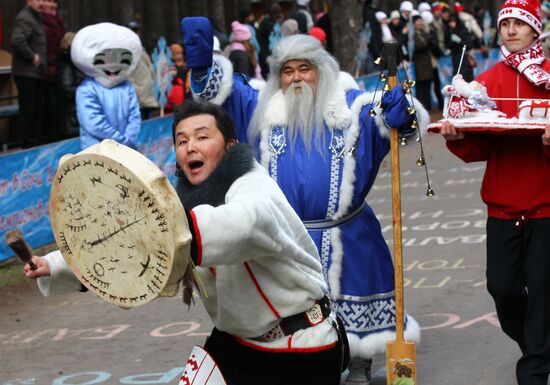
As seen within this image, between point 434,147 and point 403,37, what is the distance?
5.25 metres

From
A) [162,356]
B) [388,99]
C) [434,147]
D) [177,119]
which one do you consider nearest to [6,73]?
[434,147]

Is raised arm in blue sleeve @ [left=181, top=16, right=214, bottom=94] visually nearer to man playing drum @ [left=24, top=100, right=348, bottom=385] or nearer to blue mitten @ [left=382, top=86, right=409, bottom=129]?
blue mitten @ [left=382, top=86, right=409, bottom=129]

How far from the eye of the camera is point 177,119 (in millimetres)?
4059

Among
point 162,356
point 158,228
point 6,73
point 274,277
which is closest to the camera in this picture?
point 158,228

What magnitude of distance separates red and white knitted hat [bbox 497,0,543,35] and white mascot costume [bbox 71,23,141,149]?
4.42 metres

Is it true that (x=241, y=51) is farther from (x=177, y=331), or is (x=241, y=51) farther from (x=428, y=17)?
(x=177, y=331)

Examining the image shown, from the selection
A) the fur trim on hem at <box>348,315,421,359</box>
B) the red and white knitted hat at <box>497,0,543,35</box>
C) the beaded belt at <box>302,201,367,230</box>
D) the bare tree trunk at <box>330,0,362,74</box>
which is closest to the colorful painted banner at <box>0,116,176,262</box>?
the beaded belt at <box>302,201,367,230</box>

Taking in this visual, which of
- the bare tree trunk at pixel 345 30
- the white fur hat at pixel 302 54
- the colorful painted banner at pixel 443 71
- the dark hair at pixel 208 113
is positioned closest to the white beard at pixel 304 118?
the white fur hat at pixel 302 54

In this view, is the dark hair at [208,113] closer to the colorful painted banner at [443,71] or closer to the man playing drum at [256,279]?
the man playing drum at [256,279]

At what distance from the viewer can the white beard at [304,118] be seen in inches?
243

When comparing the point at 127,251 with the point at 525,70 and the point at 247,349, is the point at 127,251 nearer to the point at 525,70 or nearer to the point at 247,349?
the point at 247,349

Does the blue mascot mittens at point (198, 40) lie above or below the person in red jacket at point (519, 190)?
above

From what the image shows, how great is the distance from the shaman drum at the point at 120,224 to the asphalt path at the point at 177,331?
3068 mm

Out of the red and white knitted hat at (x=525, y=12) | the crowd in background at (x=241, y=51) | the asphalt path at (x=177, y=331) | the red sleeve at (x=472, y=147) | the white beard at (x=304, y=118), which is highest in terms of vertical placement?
the red and white knitted hat at (x=525, y=12)
